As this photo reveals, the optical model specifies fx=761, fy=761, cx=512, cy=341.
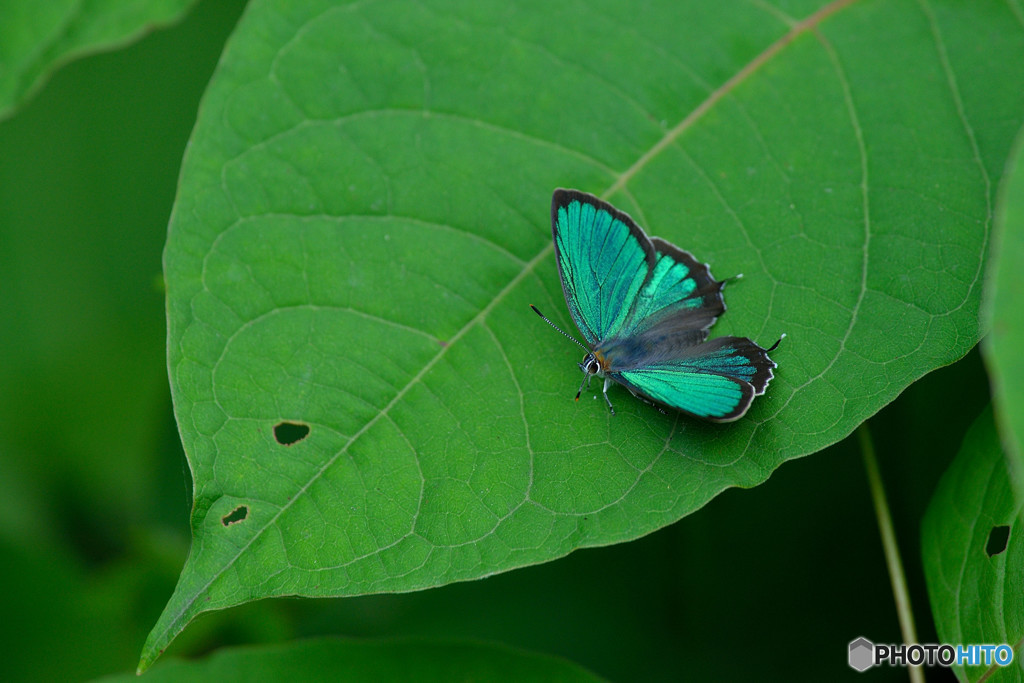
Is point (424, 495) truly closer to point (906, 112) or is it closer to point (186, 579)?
point (186, 579)

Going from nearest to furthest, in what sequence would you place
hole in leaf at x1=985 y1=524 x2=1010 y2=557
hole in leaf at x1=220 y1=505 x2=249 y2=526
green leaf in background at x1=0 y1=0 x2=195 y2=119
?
hole in leaf at x1=220 y1=505 x2=249 y2=526, hole in leaf at x1=985 y1=524 x2=1010 y2=557, green leaf in background at x1=0 y1=0 x2=195 y2=119

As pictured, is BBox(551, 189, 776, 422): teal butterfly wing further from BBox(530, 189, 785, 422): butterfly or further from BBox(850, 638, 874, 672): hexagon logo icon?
BBox(850, 638, 874, 672): hexagon logo icon

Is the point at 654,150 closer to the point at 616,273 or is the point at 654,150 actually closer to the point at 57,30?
the point at 616,273

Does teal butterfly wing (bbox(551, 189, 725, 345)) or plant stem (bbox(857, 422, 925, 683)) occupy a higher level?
teal butterfly wing (bbox(551, 189, 725, 345))

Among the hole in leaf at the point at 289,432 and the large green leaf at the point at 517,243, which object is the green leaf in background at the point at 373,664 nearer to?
the large green leaf at the point at 517,243

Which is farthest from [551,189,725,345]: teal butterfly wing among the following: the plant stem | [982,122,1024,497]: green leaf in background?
[982,122,1024,497]: green leaf in background

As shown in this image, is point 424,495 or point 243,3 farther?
point 243,3

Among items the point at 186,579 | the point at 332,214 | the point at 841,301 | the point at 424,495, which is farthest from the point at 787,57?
the point at 186,579

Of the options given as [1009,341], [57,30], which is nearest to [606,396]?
[1009,341]
